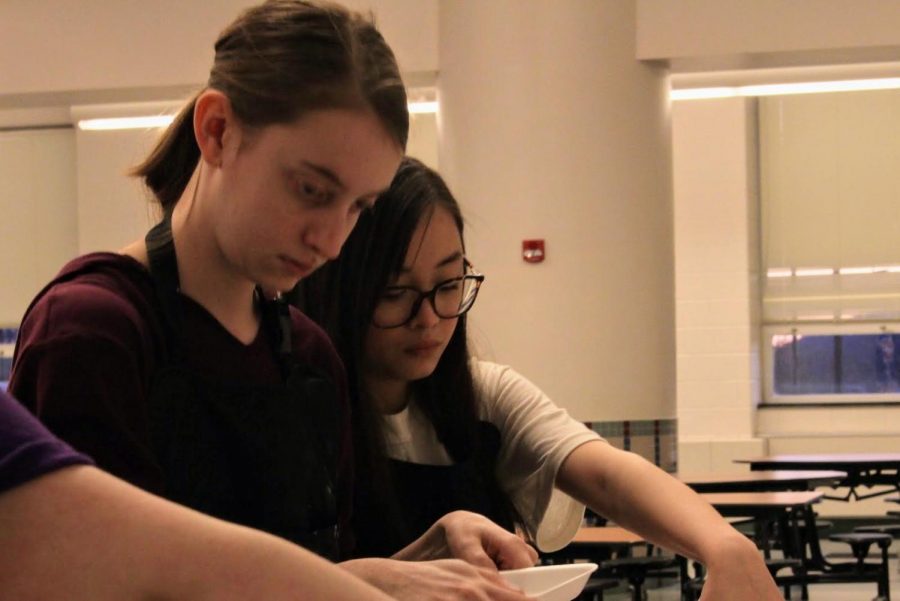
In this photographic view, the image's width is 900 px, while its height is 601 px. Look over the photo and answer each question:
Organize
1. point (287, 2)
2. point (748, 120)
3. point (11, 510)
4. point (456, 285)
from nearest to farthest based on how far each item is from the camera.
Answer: point (11, 510) → point (287, 2) → point (456, 285) → point (748, 120)

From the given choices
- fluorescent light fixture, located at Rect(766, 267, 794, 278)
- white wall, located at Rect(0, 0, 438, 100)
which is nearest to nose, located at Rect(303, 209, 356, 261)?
white wall, located at Rect(0, 0, 438, 100)

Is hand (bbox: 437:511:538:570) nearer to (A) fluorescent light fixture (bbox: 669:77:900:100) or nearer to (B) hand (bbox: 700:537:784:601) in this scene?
(B) hand (bbox: 700:537:784:601)

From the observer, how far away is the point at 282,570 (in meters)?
0.59

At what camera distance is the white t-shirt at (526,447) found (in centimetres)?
181

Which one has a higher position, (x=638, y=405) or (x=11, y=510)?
(x=11, y=510)

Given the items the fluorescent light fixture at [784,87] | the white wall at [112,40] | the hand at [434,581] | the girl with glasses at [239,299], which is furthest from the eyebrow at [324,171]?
the fluorescent light fixture at [784,87]

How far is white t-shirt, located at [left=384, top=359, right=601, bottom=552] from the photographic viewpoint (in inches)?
71.1

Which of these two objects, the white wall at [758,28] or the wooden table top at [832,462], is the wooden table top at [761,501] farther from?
the white wall at [758,28]

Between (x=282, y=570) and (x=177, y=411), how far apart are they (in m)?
0.64

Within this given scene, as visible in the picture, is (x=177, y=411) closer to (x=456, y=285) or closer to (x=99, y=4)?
(x=456, y=285)

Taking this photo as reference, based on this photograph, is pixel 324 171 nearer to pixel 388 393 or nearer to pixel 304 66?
pixel 304 66

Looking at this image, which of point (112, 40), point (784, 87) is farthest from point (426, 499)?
point (784, 87)

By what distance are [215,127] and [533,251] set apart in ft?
19.3

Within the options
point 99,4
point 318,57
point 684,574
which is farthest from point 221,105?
point 99,4
